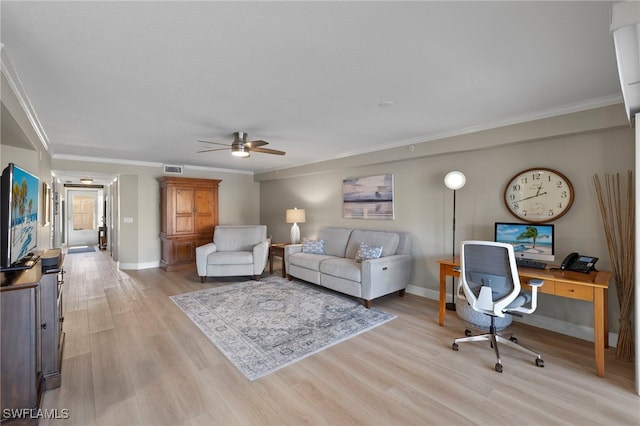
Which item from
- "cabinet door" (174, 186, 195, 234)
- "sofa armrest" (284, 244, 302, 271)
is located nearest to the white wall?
"sofa armrest" (284, 244, 302, 271)

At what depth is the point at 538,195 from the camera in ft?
10.4

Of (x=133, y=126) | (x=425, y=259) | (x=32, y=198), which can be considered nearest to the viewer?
(x=32, y=198)

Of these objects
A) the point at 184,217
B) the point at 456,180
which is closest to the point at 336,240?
the point at 456,180

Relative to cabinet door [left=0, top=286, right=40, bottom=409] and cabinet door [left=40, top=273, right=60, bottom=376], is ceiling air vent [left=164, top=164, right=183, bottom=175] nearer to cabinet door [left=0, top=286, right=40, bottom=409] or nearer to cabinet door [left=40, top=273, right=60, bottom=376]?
cabinet door [left=40, top=273, right=60, bottom=376]

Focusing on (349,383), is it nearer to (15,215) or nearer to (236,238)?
(15,215)

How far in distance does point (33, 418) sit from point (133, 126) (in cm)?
286

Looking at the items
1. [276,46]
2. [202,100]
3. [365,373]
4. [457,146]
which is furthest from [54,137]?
[457,146]

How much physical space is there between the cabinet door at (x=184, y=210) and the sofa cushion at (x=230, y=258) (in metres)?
1.37

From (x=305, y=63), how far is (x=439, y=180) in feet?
9.11

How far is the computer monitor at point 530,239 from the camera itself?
2.97 m

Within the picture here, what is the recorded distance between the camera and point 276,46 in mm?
1770

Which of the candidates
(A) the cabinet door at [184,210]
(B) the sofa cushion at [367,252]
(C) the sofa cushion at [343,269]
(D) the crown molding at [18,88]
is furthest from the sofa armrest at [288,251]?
(D) the crown molding at [18,88]

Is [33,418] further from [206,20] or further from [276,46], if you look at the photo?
[276,46]

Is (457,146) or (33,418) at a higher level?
(457,146)
